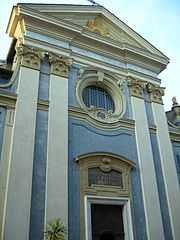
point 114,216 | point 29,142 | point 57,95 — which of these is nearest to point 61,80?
point 57,95

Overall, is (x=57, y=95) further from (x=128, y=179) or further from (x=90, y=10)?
(x=90, y=10)

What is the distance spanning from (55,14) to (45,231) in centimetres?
905

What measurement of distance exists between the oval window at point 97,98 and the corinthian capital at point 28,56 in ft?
7.97

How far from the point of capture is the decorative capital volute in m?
13.1

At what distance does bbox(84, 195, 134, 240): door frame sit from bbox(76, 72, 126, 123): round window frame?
3.16m

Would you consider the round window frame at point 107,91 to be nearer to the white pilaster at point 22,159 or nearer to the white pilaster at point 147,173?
the white pilaster at point 147,173

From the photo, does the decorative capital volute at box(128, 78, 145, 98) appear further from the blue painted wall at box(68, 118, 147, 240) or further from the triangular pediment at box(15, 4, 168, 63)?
the blue painted wall at box(68, 118, 147, 240)

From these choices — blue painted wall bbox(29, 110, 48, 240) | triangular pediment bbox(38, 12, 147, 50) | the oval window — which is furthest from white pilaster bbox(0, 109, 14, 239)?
triangular pediment bbox(38, 12, 147, 50)

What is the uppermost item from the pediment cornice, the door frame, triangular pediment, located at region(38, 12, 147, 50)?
triangular pediment, located at region(38, 12, 147, 50)

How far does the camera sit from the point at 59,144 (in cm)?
978

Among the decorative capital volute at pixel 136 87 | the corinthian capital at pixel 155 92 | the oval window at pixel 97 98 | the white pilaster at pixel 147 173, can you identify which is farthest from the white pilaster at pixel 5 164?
the corinthian capital at pixel 155 92

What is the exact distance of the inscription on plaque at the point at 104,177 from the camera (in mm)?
9995

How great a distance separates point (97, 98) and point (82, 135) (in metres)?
2.49

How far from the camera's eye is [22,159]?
885 cm
